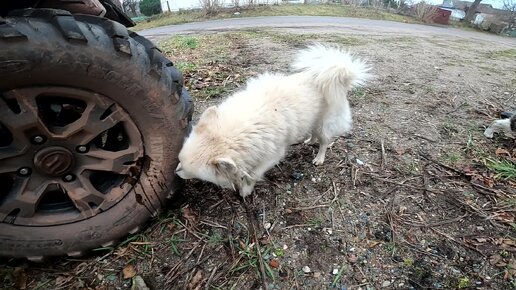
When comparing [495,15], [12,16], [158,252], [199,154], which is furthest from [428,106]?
[495,15]

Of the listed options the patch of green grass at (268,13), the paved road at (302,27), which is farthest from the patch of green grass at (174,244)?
the patch of green grass at (268,13)

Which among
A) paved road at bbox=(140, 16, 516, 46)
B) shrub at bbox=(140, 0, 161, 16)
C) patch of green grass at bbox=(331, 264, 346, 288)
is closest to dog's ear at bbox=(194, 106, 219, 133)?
patch of green grass at bbox=(331, 264, 346, 288)

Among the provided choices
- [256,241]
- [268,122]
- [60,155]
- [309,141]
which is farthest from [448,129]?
[60,155]

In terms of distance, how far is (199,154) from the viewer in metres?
2.11

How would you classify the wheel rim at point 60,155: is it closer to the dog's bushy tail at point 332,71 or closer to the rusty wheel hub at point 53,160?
the rusty wheel hub at point 53,160

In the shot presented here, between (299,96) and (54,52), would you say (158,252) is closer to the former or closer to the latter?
(54,52)

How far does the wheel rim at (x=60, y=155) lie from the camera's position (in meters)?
1.61

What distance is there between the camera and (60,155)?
174 cm

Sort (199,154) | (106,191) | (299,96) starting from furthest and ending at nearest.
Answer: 1. (299,96)
2. (199,154)
3. (106,191)

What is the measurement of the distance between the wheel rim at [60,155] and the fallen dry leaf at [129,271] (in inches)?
15.1

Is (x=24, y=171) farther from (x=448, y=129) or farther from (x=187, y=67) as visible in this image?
(x=448, y=129)

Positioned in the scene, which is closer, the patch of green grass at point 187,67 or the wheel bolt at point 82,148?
the wheel bolt at point 82,148

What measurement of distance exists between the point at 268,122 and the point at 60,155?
1299 millimetres

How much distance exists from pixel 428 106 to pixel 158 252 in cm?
351
